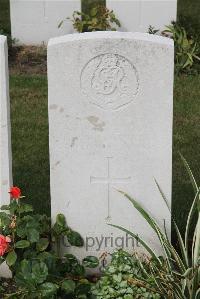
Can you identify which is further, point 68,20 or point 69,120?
point 68,20

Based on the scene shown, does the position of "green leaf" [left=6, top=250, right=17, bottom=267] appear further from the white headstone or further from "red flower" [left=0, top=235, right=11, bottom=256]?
the white headstone

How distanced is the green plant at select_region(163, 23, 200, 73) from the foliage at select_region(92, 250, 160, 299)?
4861 mm

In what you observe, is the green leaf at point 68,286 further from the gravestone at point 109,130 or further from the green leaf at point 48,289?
the gravestone at point 109,130

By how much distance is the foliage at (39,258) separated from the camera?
4.32m

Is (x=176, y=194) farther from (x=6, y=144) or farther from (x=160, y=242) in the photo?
(x=6, y=144)

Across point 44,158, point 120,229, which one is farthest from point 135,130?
point 44,158

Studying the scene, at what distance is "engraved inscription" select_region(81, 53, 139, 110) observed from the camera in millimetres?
4531

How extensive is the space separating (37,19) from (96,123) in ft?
18.5

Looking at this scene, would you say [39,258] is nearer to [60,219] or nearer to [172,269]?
[60,219]

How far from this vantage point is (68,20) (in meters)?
9.95

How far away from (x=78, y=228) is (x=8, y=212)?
16.7 inches

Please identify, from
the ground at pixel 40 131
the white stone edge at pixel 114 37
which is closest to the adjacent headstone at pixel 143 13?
the ground at pixel 40 131

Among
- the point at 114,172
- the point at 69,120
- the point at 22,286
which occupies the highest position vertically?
the point at 69,120

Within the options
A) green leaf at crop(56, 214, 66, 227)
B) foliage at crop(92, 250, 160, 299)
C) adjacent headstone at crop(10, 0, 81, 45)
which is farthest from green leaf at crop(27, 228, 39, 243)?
adjacent headstone at crop(10, 0, 81, 45)
